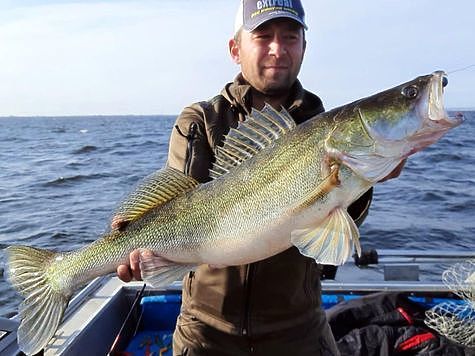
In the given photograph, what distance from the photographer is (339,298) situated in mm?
5730

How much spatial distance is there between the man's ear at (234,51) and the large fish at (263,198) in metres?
0.69

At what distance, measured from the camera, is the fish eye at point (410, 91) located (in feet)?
8.76

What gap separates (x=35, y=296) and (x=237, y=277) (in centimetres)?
128

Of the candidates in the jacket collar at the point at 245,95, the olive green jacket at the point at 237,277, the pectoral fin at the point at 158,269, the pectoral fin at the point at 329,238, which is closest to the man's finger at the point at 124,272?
the pectoral fin at the point at 158,269

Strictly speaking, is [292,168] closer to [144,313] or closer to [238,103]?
[238,103]

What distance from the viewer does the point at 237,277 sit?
3154 mm

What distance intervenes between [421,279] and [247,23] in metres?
4.20

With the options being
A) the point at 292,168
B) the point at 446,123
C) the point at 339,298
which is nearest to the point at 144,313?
the point at 339,298

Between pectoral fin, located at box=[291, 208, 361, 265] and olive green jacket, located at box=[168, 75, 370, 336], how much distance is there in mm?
456

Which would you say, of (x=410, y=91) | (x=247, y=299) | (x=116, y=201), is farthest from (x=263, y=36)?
(x=116, y=201)

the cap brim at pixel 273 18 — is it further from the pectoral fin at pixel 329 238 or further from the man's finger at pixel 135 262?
the man's finger at pixel 135 262

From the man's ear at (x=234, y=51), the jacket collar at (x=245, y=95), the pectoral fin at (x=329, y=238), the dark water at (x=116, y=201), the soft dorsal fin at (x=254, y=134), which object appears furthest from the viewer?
the dark water at (x=116, y=201)

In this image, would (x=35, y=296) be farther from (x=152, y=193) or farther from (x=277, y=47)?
(x=277, y=47)

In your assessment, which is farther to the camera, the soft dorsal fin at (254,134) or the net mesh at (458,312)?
the net mesh at (458,312)
